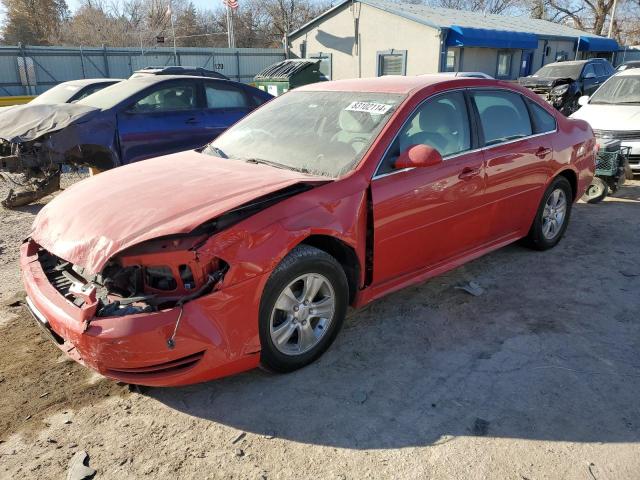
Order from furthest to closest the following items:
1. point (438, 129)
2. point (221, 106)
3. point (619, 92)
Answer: point (619, 92) → point (221, 106) → point (438, 129)

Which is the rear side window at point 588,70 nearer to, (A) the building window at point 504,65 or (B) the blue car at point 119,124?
(A) the building window at point 504,65

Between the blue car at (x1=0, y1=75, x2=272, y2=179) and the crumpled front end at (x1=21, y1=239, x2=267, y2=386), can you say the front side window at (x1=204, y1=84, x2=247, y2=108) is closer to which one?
the blue car at (x1=0, y1=75, x2=272, y2=179)

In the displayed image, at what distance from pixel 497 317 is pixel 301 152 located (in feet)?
6.31

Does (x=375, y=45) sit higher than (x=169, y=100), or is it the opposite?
(x=375, y=45)

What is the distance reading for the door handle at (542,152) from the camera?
4707mm

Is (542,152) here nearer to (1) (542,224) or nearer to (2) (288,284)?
(1) (542,224)

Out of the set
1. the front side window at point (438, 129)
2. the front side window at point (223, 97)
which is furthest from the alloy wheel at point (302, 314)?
the front side window at point (223, 97)

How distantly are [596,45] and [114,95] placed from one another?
31.9 meters

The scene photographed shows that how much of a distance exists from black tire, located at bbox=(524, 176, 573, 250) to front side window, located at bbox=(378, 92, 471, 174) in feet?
4.65

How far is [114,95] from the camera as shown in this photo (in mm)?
7137

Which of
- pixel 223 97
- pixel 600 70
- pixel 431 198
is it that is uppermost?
pixel 600 70

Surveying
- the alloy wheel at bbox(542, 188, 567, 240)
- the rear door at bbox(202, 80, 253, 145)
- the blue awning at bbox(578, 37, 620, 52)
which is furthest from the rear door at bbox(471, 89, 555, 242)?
the blue awning at bbox(578, 37, 620, 52)

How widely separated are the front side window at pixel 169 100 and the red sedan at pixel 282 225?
3194mm

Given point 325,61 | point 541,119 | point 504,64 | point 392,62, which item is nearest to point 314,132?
point 541,119
